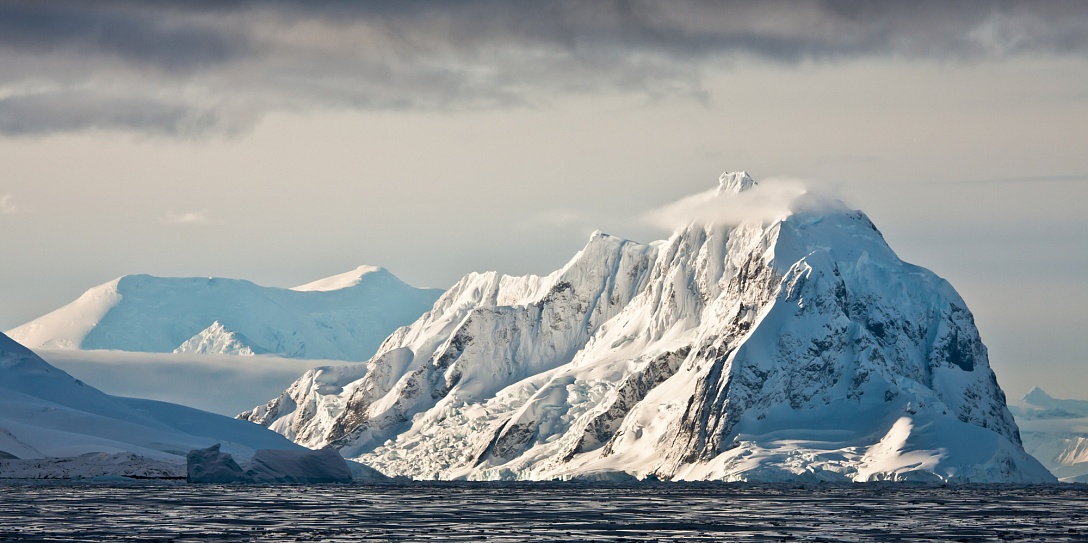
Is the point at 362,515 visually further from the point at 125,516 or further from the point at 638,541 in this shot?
the point at 638,541

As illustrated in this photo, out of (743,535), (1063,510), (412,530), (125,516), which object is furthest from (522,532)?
(1063,510)

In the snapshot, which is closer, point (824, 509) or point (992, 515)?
point (992, 515)

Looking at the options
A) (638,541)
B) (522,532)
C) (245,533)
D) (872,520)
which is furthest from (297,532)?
(872,520)

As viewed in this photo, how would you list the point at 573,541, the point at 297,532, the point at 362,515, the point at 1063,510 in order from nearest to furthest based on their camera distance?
the point at 573,541 → the point at 297,532 → the point at 362,515 → the point at 1063,510

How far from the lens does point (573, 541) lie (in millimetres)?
136250

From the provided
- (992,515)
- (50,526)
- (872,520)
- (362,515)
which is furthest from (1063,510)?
(50,526)

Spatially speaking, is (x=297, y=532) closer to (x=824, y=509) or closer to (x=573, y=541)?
(x=573, y=541)

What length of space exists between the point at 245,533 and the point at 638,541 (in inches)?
1380

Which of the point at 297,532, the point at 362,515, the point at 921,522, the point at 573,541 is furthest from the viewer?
the point at 362,515

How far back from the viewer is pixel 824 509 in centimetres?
19912

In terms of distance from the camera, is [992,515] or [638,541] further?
[992,515]

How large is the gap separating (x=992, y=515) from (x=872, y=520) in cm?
1969

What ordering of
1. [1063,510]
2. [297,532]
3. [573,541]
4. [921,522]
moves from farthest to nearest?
[1063,510] → [921,522] → [297,532] → [573,541]

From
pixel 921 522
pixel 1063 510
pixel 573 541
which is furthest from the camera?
pixel 1063 510
